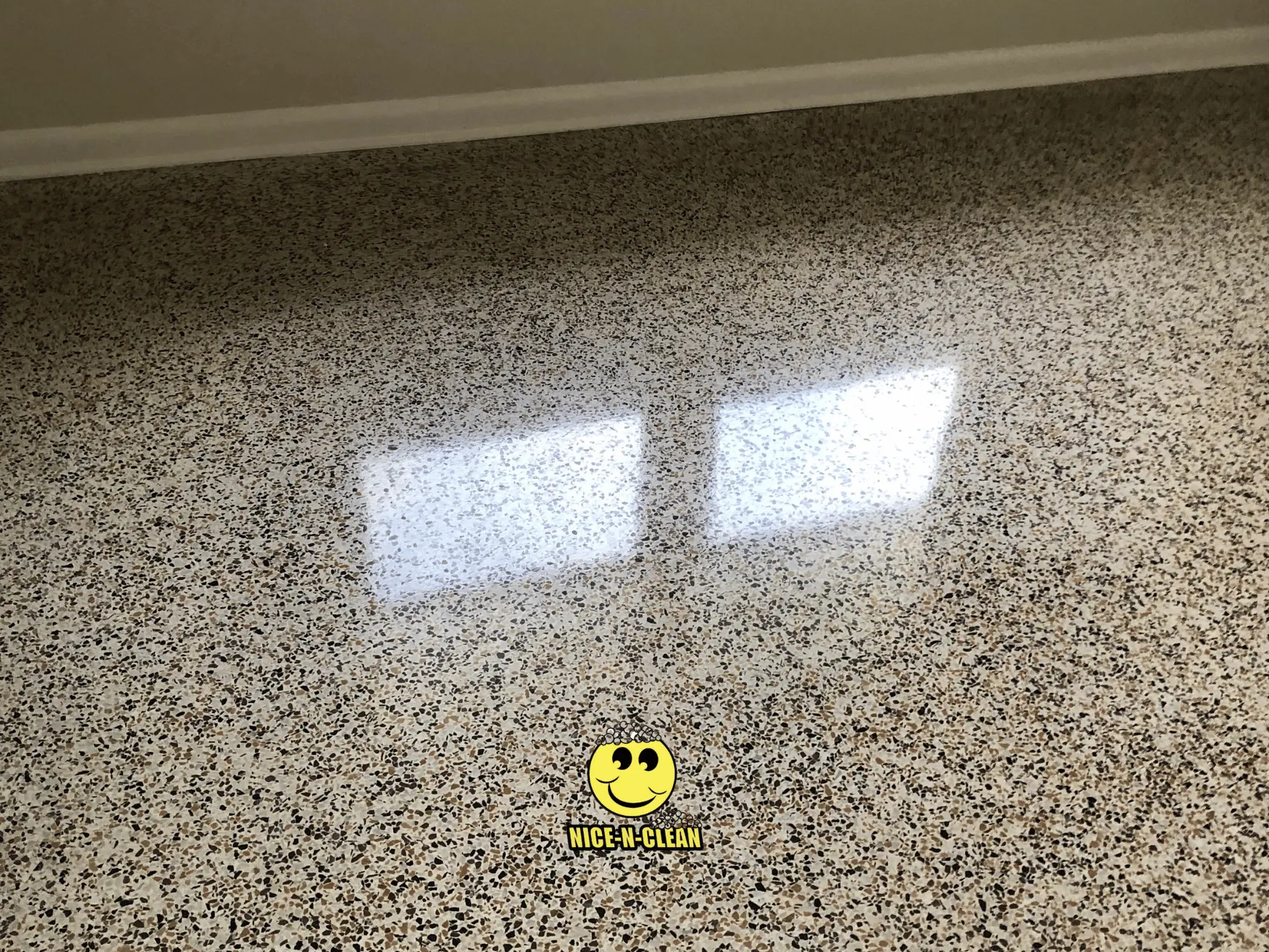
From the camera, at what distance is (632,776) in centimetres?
111

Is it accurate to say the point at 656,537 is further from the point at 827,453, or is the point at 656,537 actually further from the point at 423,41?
the point at 423,41

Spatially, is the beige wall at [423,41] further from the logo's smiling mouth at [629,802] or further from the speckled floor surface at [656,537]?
the logo's smiling mouth at [629,802]

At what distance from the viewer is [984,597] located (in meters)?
1.27

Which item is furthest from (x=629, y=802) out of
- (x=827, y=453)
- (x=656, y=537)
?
(x=827, y=453)

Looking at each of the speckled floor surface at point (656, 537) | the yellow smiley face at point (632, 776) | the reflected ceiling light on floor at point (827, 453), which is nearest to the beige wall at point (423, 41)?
the speckled floor surface at point (656, 537)

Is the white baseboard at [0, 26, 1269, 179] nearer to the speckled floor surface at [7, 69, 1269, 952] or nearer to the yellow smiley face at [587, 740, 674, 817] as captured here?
the speckled floor surface at [7, 69, 1269, 952]

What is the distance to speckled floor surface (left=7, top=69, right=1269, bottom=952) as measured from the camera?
3.43 ft

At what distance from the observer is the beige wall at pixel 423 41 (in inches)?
71.7

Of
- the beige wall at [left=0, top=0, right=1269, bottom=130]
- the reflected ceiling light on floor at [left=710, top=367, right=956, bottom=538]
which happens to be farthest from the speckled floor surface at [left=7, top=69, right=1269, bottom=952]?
the beige wall at [left=0, top=0, right=1269, bottom=130]

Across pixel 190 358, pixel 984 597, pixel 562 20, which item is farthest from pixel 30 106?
pixel 984 597

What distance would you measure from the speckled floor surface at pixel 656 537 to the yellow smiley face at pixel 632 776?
2cm

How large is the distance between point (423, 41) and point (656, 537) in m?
1.11

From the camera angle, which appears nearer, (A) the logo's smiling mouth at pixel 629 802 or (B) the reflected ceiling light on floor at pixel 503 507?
(A) the logo's smiling mouth at pixel 629 802

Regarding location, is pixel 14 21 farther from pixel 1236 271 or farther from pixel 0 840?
pixel 1236 271
